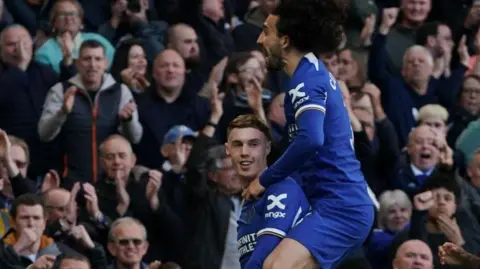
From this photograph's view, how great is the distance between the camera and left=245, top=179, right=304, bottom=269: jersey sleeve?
30.7ft

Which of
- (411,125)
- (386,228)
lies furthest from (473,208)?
(411,125)

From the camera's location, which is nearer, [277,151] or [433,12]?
[277,151]

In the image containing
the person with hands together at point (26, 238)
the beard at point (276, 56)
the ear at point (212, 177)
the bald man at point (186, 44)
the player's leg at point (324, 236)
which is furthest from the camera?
the bald man at point (186, 44)

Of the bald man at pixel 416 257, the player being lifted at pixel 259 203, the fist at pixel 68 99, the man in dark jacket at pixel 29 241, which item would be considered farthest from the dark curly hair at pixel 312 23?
the fist at pixel 68 99

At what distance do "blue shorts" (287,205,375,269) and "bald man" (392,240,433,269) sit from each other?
124 inches

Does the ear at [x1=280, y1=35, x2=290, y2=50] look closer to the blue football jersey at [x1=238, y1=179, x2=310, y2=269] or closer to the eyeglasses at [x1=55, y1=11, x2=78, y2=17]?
the blue football jersey at [x1=238, y1=179, x2=310, y2=269]

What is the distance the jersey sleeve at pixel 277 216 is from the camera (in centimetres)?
937

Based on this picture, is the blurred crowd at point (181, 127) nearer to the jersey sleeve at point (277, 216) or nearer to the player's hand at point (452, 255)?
the player's hand at point (452, 255)

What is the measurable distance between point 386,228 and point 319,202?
13.3 ft

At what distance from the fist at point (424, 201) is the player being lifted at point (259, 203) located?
10.8ft

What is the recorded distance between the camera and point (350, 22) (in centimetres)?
1611

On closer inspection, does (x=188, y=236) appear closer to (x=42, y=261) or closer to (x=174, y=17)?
(x=42, y=261)

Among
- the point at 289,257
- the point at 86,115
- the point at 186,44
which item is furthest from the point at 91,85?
the point at 289,257

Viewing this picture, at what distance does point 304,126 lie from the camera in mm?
9188
